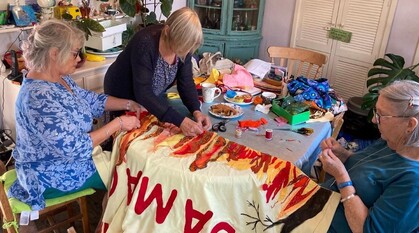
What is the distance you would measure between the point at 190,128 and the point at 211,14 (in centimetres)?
247

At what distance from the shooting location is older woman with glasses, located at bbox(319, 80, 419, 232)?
46.3 inches

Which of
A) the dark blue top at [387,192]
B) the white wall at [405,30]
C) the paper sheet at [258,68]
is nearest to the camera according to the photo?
the dark blue top at [387,192]

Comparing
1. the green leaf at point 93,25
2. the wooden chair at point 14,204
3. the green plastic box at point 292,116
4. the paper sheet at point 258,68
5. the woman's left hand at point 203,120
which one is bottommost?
the wooden chair at point 14,204

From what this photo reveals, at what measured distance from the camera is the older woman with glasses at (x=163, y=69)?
1.64 m

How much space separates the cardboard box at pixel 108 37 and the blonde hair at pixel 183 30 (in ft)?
4.04

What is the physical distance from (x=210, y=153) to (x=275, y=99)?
62cm

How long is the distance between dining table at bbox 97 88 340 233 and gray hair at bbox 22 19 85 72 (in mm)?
446

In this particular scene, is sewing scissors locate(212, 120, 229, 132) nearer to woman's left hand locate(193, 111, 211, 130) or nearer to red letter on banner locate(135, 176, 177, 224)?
woman's left hand locate(193, 111, 211, 130)

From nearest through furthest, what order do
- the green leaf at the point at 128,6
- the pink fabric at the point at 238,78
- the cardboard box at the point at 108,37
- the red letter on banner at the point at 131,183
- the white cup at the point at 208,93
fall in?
1. the red letter on banner at the point at 131,183
2. the white cup at the point at 208,93
3. the pink fabric at the point at 238,78
4. the cardboard box at the point at 108,37
5. the green leaf at the point at 128,6

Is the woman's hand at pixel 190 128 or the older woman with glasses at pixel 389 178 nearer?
the older woman with glasses at pixel 389 178

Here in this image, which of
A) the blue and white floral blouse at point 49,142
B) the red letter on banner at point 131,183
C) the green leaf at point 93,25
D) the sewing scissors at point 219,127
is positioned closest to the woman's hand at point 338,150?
the sewing scissors at point 219,127

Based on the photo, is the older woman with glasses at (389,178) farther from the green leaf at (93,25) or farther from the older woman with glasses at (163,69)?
the green leaf at (93,25)

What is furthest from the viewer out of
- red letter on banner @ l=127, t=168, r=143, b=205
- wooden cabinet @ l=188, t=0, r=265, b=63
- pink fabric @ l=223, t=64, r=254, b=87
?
wooden cabinet @ l=188, t=0, r=265, b=63

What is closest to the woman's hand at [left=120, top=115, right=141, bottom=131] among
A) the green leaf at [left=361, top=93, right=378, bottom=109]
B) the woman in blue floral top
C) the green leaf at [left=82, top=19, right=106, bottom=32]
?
the woman in blue floral top
